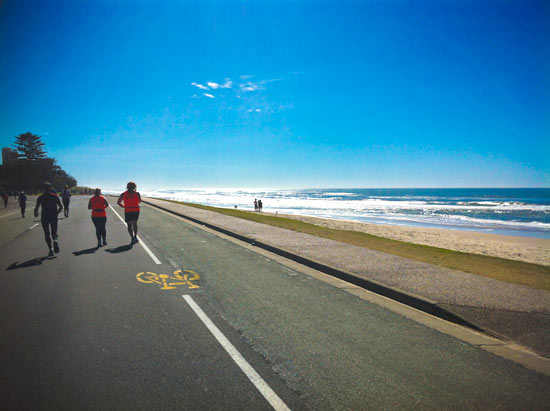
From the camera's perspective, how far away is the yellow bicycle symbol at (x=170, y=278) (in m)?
6.76

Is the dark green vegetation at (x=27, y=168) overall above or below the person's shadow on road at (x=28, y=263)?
above

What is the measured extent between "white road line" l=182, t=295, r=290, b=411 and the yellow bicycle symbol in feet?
5.50

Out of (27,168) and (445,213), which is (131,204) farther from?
(27,168)

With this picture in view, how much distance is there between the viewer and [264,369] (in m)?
3.55

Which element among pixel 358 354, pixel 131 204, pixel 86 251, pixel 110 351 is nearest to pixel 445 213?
pixel 131 204

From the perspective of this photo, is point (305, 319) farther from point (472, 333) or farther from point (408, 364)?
point (472, 333)

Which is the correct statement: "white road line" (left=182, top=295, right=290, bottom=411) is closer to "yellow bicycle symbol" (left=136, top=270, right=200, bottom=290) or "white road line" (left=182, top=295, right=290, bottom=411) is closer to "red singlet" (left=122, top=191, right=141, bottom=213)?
"yellow bicycle symbol" (left=136, top=270, right=200, bottom=290)

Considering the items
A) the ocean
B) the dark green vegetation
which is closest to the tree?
the dark green vegetation

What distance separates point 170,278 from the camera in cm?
727

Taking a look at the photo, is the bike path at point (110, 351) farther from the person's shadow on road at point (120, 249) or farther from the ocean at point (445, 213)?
the ocean at point (445, 213)

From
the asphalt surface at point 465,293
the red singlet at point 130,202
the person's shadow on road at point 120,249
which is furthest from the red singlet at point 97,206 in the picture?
the asphalt surface at point 465,293

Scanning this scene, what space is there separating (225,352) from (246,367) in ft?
1.44

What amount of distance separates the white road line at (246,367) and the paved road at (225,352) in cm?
6

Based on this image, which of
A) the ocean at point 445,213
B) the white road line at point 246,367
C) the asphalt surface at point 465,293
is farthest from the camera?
the ocean at point 445,213
